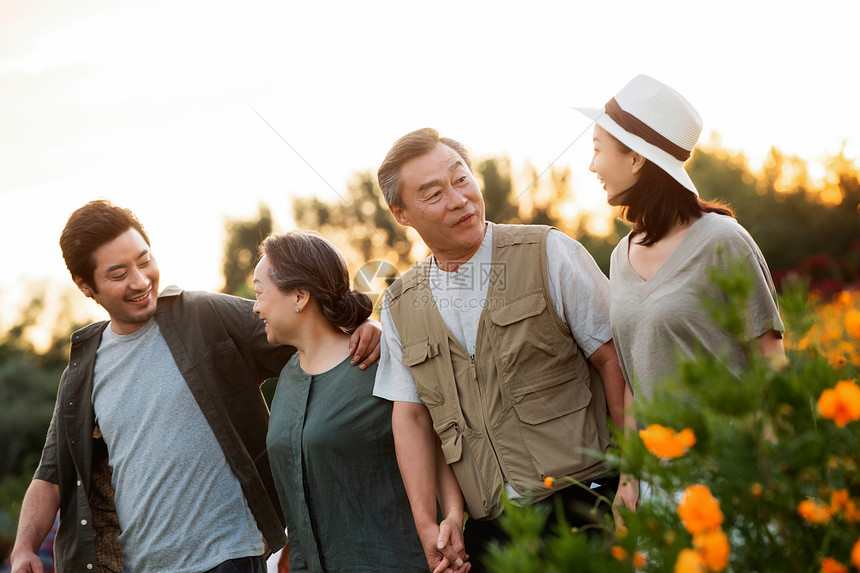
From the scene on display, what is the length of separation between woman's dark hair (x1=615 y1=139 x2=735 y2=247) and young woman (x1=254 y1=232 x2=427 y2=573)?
3.75ft

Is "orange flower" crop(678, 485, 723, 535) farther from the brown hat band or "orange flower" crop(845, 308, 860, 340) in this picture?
the brown hat band

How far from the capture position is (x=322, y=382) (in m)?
2.82

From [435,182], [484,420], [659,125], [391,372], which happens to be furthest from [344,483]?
[659,125]

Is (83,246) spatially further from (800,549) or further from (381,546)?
(800,549)

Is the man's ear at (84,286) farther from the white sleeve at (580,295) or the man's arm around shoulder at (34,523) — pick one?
the white sleeve at (580,295)

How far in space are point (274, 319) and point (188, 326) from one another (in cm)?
47

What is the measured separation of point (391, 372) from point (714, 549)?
1898mm

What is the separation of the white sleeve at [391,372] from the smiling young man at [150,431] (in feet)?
0.30

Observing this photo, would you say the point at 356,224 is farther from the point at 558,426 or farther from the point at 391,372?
the point at 558,426

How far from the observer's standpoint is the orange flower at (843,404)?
0.89 meters

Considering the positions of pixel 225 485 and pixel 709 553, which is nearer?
pixel 709 553

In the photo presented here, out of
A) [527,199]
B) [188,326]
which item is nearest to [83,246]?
[188,326]

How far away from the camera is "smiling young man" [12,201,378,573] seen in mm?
2883

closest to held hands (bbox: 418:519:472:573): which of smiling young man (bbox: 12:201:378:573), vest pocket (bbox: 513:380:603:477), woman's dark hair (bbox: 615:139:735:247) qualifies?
vest pocket (bbox: 513:380:603:477)
